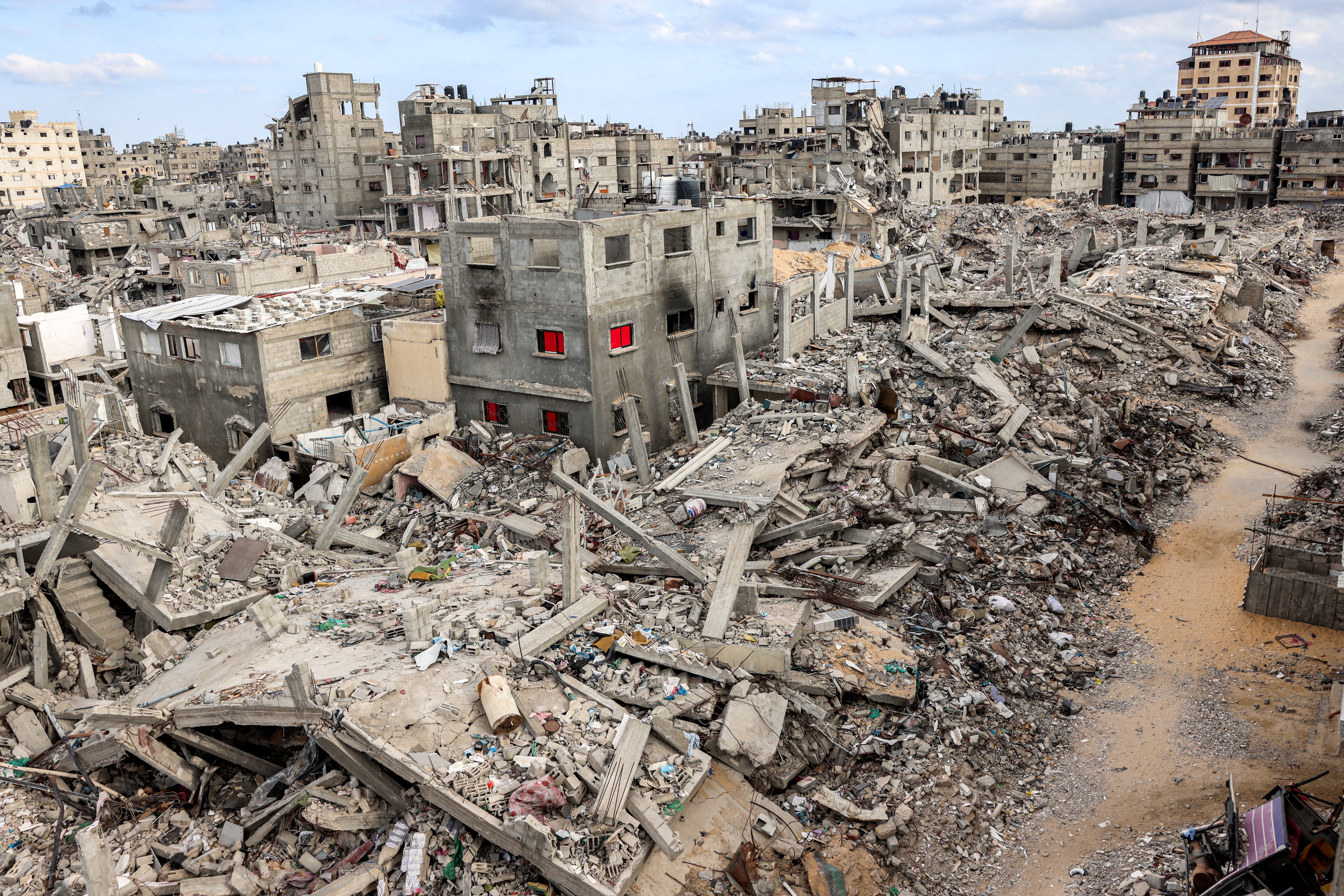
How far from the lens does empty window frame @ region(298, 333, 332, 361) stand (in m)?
27.4

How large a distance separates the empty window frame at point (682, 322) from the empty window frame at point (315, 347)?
9696 mm

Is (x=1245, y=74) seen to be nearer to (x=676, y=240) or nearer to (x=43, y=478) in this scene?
(x=676, y=240)

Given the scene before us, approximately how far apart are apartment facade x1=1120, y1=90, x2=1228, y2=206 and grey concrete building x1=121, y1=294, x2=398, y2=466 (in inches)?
2561

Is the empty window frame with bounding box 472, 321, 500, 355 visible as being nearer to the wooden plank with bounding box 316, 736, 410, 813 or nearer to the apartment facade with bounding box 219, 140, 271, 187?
the wooden plank with bounding box 316, 736, 410, 813

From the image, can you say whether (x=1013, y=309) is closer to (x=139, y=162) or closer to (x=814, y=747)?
(x=814, y=747)

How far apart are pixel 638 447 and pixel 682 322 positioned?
6342 mm

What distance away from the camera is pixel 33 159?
10312 centimetres

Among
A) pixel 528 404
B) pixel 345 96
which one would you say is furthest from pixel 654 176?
pixel 528 404

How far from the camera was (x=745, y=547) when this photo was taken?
1559 centimetres

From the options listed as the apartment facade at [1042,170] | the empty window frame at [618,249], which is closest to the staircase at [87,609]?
the empty window frame at [618,249]

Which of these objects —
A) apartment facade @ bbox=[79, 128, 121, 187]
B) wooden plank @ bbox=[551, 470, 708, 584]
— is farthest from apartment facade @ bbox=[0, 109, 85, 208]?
wooden plank @ bbox=[551, 470, 708, 584]

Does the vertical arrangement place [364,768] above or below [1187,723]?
above

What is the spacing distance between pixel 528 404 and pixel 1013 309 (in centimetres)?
1657

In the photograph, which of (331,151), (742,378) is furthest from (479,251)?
(331,151)
